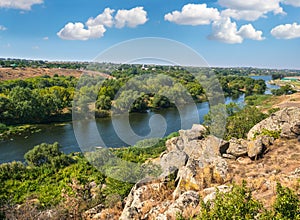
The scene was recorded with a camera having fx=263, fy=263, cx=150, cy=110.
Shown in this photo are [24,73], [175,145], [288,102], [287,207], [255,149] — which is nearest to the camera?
[287,207]

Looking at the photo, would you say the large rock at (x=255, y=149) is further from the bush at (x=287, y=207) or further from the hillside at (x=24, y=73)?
the hillside at (x=24, y=73)

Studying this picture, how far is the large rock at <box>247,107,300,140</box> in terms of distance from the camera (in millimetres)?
11484

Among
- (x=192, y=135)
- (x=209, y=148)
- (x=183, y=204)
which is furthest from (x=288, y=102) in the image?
(x=183, y=204)

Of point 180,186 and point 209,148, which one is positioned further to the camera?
point 209,148

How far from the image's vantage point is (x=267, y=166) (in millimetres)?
9609

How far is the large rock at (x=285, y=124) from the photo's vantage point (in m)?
11.5

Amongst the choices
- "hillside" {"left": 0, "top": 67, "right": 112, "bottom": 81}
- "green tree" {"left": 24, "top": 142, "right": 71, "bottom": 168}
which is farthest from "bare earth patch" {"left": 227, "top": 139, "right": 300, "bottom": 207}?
"hillside" {"left": 0, "top": 67, "right": 112, "bottom": 81}

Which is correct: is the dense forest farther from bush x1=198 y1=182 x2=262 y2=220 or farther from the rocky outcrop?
bush x1=198 y1=182 x2=262 y2=220

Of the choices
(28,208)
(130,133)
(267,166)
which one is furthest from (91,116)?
(267,166)

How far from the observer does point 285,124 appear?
39.6 feet

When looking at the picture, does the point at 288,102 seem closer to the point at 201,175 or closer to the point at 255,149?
the point at 255,149

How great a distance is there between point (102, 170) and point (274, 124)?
1005 cm

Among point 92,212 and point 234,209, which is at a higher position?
point 234,209

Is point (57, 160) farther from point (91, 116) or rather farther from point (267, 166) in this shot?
point (91, 116)
